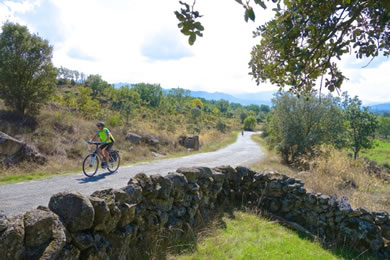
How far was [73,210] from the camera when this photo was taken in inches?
132

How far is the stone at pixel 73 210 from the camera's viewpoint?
10.9 feet

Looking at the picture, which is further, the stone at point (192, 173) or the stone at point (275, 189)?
the stone at point (275, 189)

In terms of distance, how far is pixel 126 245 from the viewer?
415 cm

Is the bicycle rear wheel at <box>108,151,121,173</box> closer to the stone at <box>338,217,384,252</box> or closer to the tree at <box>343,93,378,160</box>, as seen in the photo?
the stone at <box>338,217,384,252</box>

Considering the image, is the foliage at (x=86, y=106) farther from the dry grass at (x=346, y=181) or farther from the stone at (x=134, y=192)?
the stone at (x=134, y=192)

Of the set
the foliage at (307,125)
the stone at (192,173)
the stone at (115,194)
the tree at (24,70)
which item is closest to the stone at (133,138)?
the tree at (24,70)

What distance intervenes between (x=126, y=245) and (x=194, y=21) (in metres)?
3.45

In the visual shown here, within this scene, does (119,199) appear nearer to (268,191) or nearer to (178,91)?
(268,191)

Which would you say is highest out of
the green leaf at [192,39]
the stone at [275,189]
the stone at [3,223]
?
the green leaf at [192,39]

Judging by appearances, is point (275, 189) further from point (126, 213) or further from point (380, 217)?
point (126, 213)

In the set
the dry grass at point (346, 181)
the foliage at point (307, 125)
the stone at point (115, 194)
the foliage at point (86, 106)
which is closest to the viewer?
the stone at point (115, 194)

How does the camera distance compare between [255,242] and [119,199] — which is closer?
[119,199]

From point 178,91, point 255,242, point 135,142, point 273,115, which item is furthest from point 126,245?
point 178,91

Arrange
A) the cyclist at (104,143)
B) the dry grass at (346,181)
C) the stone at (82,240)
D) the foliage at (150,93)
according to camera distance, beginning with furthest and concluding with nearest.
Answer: the foliage at (150,93)
the cyclist at (104,143)
the dry grass at (346,181)
the stone at (82,240)
